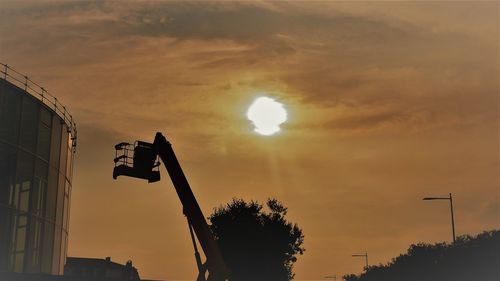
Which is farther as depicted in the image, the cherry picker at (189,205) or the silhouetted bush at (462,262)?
the silhouetted bush at (462,262)

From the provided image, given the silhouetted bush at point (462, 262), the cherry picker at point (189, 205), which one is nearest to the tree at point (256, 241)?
the silhouetted bush at point (462, 262)

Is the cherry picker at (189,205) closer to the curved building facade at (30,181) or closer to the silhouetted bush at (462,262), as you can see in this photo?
the curved building facade at (30,181)

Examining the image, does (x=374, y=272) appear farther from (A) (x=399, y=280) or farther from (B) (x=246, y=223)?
(B) (x=246, y=223)

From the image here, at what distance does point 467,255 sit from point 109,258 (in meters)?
95.6

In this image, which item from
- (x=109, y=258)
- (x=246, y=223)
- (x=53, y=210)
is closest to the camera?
(x=53, y=210)

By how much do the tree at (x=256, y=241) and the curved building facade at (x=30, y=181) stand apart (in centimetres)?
2674

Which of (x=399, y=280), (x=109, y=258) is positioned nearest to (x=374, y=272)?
(x=399, y=280)

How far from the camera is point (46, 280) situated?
105 feet

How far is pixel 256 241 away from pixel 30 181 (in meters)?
35.5

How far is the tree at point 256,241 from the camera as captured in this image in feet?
228

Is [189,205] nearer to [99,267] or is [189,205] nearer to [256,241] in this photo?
[256,241]

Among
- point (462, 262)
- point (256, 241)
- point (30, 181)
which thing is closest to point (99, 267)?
point (256, 241)

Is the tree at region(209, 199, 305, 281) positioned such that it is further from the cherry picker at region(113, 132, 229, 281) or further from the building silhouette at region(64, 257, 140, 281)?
the building silhouette at region(64, 257, 140, 281)

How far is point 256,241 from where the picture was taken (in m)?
71.0
